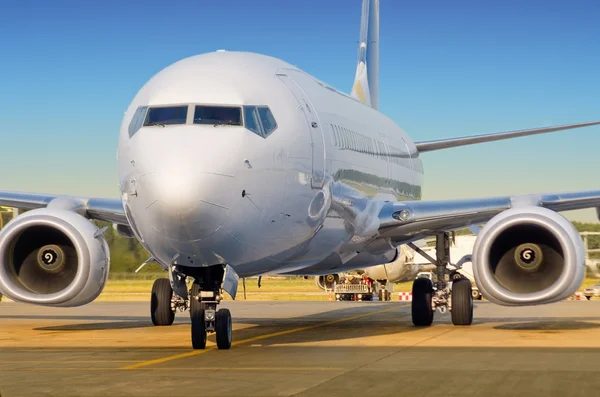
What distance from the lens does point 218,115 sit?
13.5m

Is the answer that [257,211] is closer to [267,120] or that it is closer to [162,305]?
[267,120]

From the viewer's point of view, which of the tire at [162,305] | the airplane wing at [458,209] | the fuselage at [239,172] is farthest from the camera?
the tire at [162,305]

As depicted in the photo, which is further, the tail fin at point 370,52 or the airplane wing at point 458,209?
the tail fin at point 370,52

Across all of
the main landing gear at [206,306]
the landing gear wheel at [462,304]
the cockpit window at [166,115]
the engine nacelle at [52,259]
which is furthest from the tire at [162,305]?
the cockpit window at [166,115]

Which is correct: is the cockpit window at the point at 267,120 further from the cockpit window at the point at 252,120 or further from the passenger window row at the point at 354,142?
the passenger window row at the point at 354,142

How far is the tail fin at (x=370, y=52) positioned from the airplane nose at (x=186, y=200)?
18.3m

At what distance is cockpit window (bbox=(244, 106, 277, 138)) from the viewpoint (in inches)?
536

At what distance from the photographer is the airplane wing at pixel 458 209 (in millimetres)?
18266

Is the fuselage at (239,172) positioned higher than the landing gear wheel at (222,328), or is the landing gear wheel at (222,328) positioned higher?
the fuselage at (239,172)

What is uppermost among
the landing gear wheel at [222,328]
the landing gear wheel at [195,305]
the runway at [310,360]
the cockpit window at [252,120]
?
the cockpit window at [252,120]

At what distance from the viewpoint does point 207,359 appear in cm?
1307

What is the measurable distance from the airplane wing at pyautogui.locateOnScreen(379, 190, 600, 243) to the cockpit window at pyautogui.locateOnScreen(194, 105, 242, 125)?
239 inches

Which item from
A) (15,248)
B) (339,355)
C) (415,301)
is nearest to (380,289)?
(415,301)

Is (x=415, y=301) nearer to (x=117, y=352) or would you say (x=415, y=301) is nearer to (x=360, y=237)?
(x=360, y=237)
